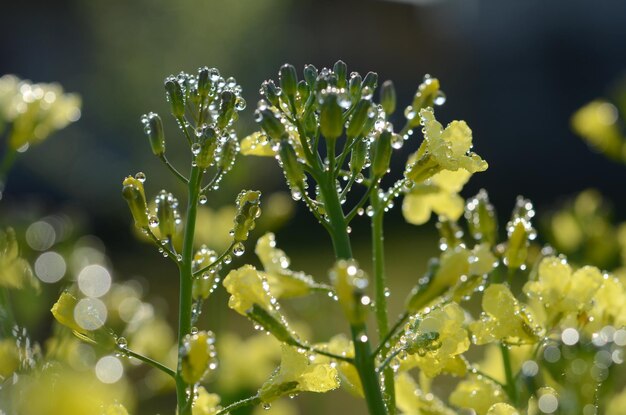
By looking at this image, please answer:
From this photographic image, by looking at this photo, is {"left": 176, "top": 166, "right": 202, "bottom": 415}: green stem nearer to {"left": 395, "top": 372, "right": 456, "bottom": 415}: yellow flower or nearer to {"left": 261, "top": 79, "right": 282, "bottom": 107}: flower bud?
{"left": 261, "top": 79, "right": 282, "bottom": 107}: flower bud

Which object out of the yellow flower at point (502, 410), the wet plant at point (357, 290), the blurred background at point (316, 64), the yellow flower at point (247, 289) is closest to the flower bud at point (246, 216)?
the wet plant at point (357, 290)

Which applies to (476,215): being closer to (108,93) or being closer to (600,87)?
(108,93)

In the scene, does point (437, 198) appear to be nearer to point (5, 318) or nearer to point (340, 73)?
point (340, 73)

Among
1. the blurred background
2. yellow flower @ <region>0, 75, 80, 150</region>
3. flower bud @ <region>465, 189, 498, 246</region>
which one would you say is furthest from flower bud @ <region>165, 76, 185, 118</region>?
the blurred background

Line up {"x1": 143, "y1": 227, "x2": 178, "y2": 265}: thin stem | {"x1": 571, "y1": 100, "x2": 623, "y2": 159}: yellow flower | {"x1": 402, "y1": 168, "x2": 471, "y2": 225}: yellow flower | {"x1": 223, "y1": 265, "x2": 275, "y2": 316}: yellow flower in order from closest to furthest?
{"x1": 223, "y1": 265, "x2": 275, "y2": 316}: yellow flower, {"x1": 143, "y1": 227, "x2": 178, "y2": 265}: thin stem, {"x1": 402, "y1": 168, "x2": 471, "y2": 225}: yellow flower, {"x1": 571, "y1": 100, "x2": 623, "y2": 159}: yellow flower

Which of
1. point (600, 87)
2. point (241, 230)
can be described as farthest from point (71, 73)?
point (241, 230)

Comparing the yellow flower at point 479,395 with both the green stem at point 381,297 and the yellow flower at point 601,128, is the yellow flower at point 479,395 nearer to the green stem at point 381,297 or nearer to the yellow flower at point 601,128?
the green stem at point 381,297
